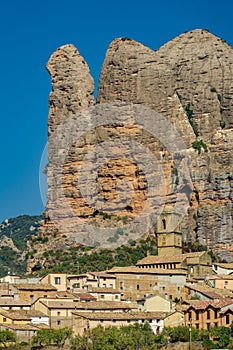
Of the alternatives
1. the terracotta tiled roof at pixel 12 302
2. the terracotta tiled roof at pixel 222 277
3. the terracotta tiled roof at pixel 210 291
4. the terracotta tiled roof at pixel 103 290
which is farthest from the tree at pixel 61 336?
the terracotta tiled roof at pixel 222 277

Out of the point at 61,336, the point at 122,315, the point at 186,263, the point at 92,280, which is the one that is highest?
the point at 186,263

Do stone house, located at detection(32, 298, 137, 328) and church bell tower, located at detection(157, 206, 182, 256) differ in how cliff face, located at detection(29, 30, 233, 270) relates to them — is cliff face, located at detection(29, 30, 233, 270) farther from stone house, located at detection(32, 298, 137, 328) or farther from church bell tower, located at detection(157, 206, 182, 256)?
stone house, located at detection(32, 298, 137, 328)

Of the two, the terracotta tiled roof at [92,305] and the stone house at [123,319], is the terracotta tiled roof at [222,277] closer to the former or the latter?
the terracotta tiled roof at [92,305]

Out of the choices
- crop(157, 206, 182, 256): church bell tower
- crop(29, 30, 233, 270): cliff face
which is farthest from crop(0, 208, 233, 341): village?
crop(29, 30, 233, 270): cliff face

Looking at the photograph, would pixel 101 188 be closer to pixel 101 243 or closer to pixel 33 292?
pixel 101 243

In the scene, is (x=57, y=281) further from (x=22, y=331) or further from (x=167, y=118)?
(x=167, y=118)

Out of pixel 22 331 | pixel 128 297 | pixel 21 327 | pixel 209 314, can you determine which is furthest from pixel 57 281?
pixel 22 331
